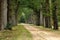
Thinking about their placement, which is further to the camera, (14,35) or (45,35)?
(45,35)

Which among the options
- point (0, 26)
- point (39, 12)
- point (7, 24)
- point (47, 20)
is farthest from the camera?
point (39, 12)

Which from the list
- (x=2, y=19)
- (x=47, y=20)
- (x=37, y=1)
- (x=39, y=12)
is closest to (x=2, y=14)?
(x=2, y=19)

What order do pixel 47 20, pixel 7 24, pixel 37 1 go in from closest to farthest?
1. pixel 7 24
2. pixel 47 20
3. pixel 37 1

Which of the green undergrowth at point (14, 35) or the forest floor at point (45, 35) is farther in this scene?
the forest floor at point (45, 35)

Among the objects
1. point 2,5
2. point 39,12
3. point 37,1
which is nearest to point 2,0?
point 2,5

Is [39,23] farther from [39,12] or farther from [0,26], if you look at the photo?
[0,26]

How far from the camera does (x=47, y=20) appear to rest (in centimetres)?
3772

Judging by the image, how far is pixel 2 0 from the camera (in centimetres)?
2362

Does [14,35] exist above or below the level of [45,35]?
above

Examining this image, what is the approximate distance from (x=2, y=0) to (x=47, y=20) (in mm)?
15681

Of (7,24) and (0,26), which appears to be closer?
(0,26)

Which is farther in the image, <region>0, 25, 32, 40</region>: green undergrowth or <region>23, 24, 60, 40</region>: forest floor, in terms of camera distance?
<region>23, 24, 60, 40</region>: forest floor

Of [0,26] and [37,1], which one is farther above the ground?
[37,1]

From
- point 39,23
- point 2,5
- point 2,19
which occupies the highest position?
point 2,5
